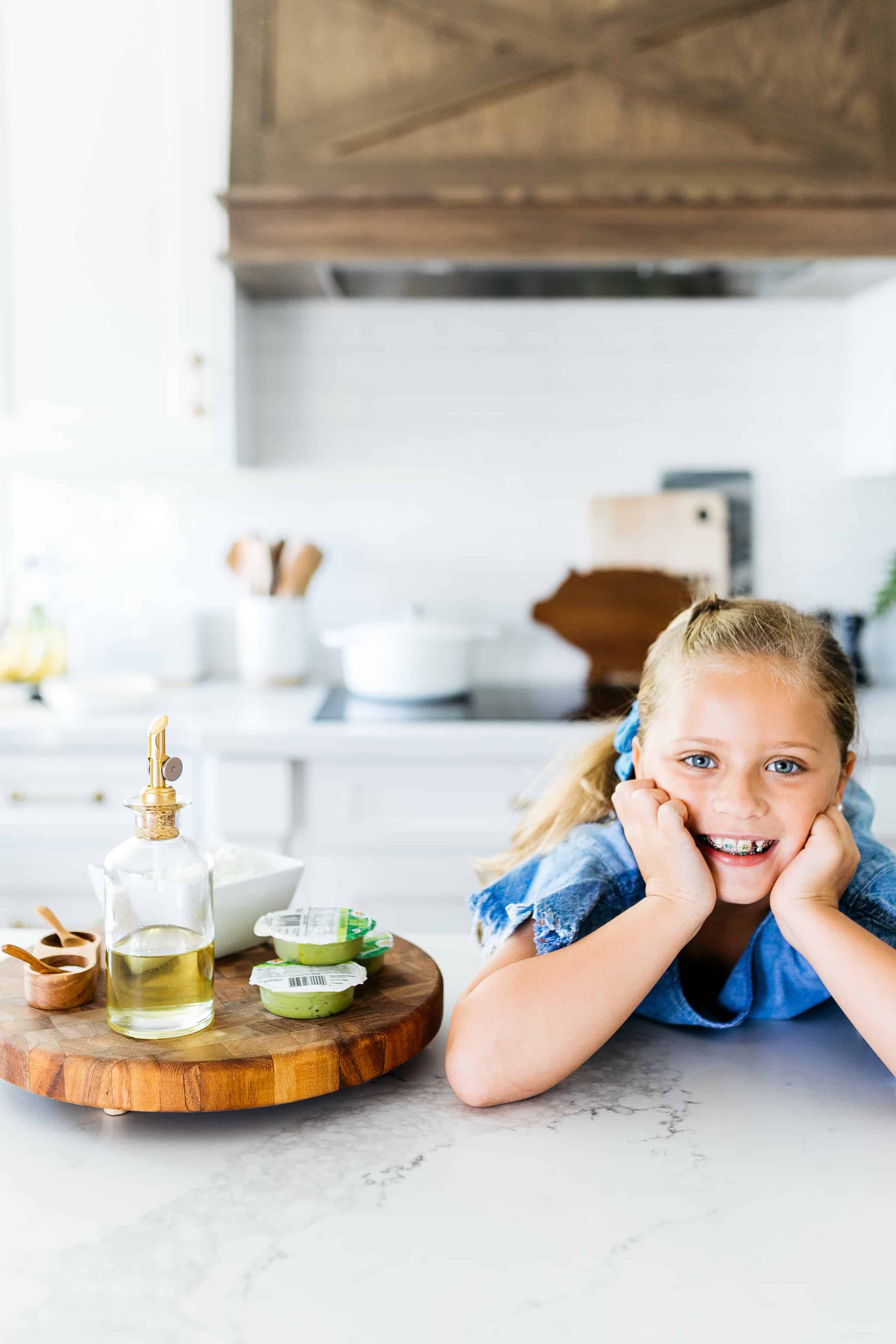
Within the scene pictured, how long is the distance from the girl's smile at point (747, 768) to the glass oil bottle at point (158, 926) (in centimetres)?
40

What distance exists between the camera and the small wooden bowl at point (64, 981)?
2.58 ft

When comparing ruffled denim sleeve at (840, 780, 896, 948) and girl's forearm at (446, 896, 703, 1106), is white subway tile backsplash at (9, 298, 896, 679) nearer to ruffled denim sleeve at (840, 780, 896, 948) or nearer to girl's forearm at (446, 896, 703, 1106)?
ruffled denim sleeve at (840, 780, 896, 948)

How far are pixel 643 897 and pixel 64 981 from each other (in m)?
0.47

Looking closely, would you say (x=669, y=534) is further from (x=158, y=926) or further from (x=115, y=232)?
(x=158, y=926)

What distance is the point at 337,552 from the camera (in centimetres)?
267

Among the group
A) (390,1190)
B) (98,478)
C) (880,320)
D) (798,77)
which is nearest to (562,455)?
(880,320)

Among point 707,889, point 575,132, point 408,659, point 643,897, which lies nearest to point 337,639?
point 408,659

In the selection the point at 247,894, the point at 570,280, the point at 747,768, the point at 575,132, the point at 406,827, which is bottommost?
the point at 406,827

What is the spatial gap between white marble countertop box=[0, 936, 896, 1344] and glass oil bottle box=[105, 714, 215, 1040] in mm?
69

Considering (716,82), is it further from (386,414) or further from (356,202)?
(386,414)

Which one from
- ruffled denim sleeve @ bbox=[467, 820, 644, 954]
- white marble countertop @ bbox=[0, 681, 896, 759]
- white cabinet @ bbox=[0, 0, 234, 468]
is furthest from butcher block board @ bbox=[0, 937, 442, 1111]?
white cabinet @ bbox=[0, 0, 234, 468]

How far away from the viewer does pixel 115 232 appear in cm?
226

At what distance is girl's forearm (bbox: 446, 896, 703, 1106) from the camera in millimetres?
766

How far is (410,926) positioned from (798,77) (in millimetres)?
1731
